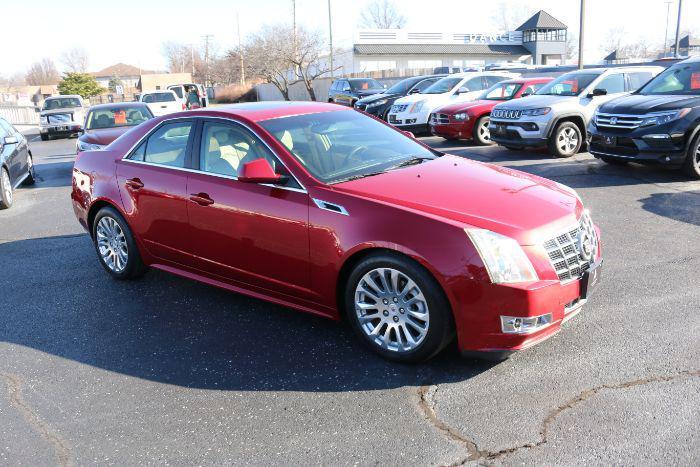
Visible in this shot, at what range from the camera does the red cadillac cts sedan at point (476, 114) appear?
14.8m

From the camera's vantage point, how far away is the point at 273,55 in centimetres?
4969

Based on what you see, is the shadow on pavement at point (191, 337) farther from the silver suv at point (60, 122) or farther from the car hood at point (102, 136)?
the silver suv at point (60, 122)

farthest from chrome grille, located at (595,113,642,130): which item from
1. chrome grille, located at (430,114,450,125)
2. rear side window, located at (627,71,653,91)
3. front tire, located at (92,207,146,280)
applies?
front tire, located at (92,207,146,280)

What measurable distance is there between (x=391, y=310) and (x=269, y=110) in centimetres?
212

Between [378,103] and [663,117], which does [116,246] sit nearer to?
[663,117]

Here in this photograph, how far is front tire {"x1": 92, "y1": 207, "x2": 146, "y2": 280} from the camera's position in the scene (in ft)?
18.9

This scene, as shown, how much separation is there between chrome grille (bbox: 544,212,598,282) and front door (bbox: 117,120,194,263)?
2862 millimetres

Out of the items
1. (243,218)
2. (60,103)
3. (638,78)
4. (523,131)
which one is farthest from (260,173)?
(60,103)

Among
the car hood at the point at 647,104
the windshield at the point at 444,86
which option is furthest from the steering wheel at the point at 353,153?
the windshield at the point at 444,86

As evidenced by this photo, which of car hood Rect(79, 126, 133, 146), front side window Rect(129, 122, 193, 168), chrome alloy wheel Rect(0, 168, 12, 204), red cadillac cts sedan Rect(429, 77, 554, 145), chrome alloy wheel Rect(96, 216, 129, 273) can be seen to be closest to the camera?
front side window Rect(129, 122, 193, 168)

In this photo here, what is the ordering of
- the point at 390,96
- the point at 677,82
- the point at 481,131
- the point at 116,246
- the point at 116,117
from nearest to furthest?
the point at 116,246 < the point at 677,82 < the point at 116,117 < the point at 481,131 < the point at 390,96

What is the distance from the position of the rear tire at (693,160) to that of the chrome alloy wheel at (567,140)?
9.75 ft

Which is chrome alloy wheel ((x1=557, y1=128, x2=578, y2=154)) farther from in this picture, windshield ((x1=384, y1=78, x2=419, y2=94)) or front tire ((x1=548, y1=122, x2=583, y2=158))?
windshield ((x1=384, y1=78, x2=419, y2=94))

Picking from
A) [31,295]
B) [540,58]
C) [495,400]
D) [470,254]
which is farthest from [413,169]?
[540,58]
